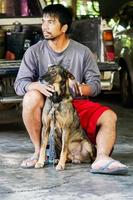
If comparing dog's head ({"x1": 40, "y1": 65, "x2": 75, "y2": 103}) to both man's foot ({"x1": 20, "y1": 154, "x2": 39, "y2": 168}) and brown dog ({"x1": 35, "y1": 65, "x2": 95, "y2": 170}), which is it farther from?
man's foot ({"x1": 20, "y1": 154, "x2": 39, "y2": 168})

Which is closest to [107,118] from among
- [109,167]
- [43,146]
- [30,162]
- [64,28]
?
[109,167]

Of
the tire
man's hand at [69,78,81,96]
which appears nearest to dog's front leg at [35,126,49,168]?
man's hand at [69,78,81,96]

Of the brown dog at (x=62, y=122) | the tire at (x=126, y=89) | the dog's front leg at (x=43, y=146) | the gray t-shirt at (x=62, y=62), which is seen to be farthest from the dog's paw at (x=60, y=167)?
the tire at (x=126, y=89)

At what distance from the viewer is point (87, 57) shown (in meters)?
6.04

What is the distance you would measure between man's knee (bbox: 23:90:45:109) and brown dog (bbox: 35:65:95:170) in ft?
0.23

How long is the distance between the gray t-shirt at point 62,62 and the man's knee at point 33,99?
0.66ft

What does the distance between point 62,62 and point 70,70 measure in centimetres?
11

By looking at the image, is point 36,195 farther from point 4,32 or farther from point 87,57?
point 4,32

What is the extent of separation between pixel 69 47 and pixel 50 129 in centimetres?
84

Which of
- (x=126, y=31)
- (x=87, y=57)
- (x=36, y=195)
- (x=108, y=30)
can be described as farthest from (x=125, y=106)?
(x=36, y=195)

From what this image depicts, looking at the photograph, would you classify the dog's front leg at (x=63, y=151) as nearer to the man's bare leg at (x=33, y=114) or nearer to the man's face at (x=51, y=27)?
the man's bare leg at (x=33, y=114)

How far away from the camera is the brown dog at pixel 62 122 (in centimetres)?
566

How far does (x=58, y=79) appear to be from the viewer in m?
5.66

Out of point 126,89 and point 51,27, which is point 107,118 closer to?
point 51,27
